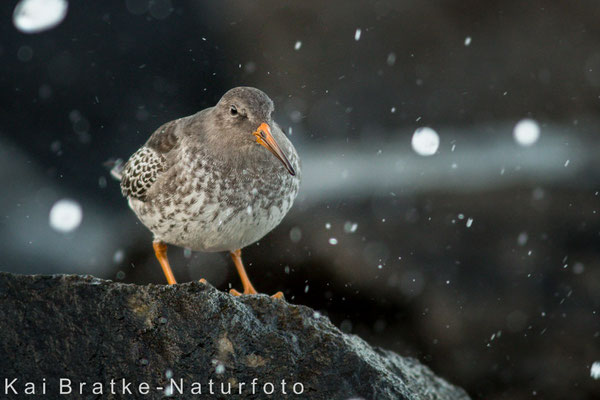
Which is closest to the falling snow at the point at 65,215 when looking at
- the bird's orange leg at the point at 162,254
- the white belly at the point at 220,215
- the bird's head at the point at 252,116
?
the bird's orange leg at the point at 162,254

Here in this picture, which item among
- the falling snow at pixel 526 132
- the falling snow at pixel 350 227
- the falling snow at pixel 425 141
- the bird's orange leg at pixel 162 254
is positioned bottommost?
the bird's orange leg at pixel 162 254

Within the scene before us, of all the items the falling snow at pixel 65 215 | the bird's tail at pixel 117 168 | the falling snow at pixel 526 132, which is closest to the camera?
the bird's tail at pixel 117 168

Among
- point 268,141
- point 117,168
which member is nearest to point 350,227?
point 117,168

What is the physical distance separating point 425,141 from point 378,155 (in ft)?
1.81

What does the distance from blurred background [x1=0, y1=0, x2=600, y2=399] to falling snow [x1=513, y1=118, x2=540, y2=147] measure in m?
0.02

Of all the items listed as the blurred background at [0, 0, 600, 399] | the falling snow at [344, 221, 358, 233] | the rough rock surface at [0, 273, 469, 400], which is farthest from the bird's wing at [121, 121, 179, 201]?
the falling snow at [344, 221, 358, 233]

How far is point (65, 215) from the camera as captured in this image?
25.6 feet

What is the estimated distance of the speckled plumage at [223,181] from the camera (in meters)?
3.90

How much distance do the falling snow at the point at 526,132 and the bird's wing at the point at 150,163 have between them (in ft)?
13.8

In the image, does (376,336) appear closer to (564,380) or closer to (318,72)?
(564,380)

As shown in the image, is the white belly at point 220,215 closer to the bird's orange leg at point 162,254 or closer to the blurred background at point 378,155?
the bird's orange leg at point 162,254

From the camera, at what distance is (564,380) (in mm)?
6031

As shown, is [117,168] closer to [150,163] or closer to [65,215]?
[150,163]

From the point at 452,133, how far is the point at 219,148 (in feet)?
13.3
